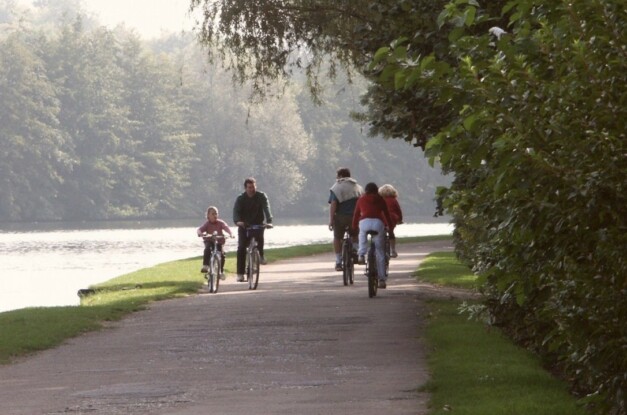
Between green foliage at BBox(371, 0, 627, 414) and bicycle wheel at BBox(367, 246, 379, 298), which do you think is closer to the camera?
green foliage at BBox(371, 0, 627, 414)

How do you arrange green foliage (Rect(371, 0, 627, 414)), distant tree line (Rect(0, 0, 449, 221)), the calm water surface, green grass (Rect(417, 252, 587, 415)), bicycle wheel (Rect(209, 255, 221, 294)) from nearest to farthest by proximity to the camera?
green foliage (Rect(371, 0, 627, 414)) → green grass (Rect(417, 252, 587, 415)) → bicycle wheel (Rect(209, 255, 221, 294)) → the calm water surface → distant tree line (Rect(0, 0, 449, 221))

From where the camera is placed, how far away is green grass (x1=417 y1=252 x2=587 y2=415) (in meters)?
10.2

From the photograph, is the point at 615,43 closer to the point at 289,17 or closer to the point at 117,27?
the point at 289,17

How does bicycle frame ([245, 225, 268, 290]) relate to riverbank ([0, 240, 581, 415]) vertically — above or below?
above

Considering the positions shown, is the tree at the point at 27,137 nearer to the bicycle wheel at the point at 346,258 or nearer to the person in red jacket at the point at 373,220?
the bicycle wheel at the point at 346,258

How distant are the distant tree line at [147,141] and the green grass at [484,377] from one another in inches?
3600

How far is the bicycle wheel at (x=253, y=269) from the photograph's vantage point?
2483cm

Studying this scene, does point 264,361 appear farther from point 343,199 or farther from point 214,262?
point 343,199

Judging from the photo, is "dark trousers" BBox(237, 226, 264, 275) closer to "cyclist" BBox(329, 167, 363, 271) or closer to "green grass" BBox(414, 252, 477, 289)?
"cyclist" BBox(329, 167, 363, 271)

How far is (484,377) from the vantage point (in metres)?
11.9

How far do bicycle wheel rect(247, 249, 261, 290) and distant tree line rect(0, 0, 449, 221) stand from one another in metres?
81.5

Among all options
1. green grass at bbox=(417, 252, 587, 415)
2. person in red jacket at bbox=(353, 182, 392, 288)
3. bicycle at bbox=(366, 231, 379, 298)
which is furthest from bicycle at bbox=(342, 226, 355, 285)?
green grass at bbox=(417, 252, 587, 415)

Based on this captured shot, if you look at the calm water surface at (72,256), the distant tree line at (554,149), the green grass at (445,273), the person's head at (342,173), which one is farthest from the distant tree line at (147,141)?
the distant tree line at (554,149)

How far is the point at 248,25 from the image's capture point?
80.2 ft
